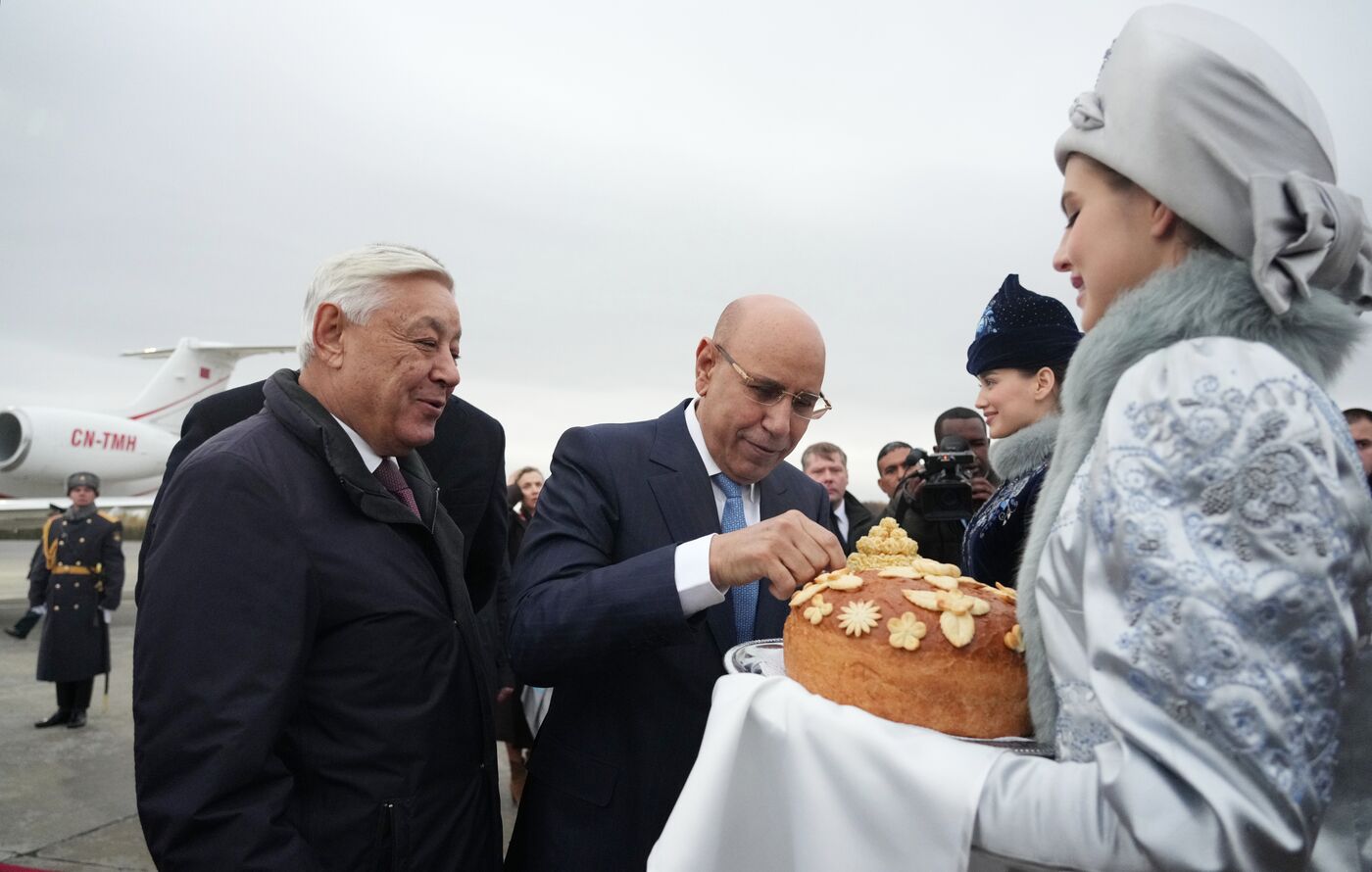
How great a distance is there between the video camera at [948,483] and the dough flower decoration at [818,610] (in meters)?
2.65

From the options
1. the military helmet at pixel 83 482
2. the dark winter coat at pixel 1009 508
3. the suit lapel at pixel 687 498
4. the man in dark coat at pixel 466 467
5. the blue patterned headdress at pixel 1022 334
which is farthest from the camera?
the military helmet at pixel 83 482

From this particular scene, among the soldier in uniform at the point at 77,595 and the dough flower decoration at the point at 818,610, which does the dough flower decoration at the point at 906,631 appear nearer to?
the dough flower decoration at the point at 818,610

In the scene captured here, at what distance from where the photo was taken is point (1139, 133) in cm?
107

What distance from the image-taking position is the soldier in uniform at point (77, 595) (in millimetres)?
7992

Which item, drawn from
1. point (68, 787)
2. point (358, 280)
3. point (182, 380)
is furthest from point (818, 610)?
point (182, 380)

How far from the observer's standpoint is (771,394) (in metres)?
2.06

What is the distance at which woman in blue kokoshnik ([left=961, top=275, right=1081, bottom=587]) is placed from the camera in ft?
8.11

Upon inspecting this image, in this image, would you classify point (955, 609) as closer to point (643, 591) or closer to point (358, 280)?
point (643, 591)

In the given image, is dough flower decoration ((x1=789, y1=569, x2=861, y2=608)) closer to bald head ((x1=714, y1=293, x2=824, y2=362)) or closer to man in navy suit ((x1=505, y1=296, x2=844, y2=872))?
man in navy suit ((x1=505, y1=296, x2=844, y2=872))

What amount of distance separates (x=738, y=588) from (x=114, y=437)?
28.4m

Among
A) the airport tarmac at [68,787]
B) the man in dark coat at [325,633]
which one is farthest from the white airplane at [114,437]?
the man in dark coat at [325,633]

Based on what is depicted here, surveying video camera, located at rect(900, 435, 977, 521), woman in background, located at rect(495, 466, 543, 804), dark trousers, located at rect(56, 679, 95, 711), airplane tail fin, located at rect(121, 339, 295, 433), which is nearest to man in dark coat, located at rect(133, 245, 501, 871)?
woman in background, located at rect(495, 466, 543, 804)

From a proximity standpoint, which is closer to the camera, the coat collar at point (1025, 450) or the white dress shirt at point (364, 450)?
the white dress shirt at point (364, 450)

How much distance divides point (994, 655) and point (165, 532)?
1513 millimetres
